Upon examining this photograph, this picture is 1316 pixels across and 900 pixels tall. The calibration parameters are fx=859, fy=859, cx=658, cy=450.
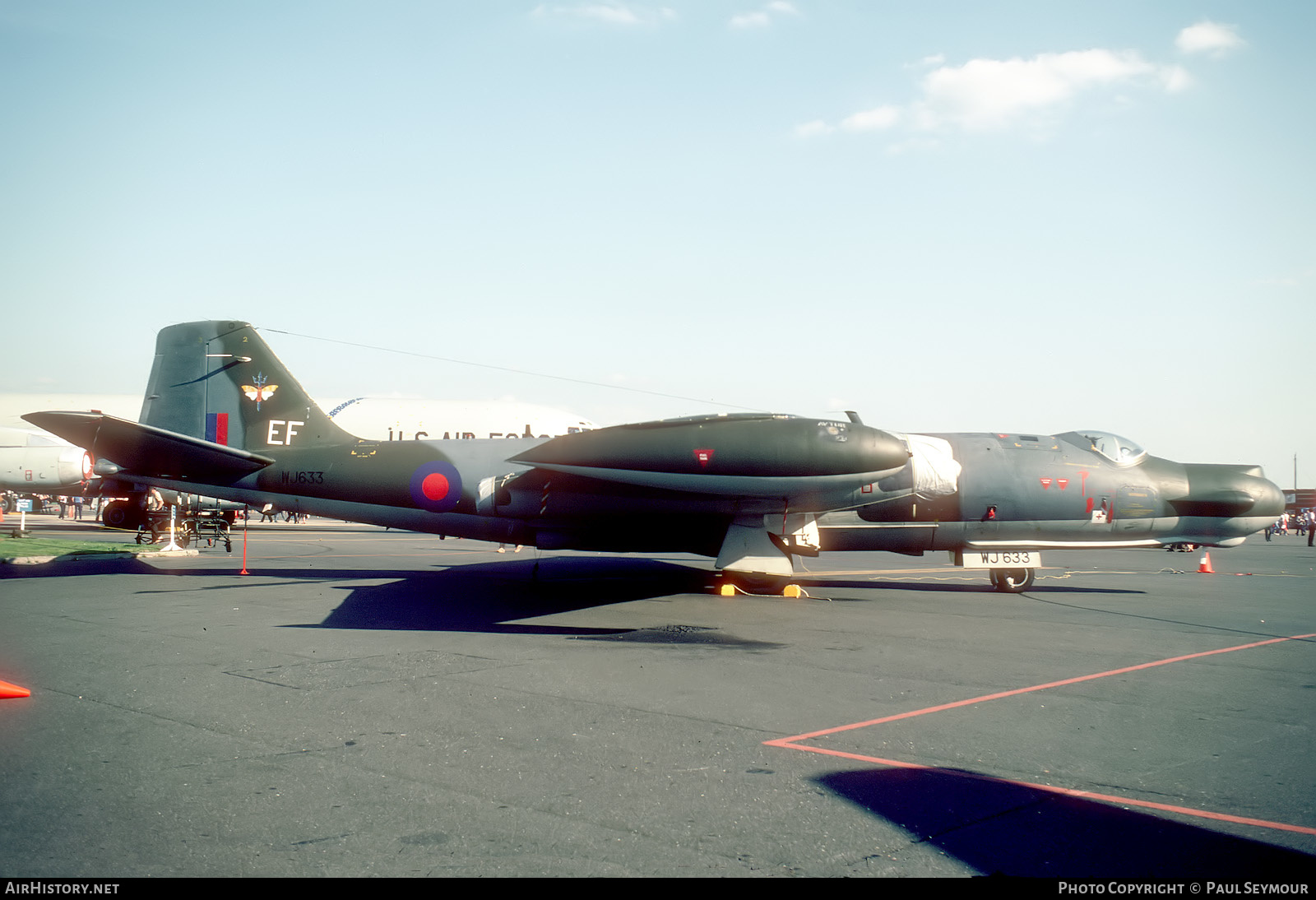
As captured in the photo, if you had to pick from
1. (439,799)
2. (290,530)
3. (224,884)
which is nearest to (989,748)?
(439,799)

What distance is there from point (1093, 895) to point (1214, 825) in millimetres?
1459

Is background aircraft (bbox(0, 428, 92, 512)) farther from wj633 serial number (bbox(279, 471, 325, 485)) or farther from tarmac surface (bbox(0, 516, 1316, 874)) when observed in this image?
tarmac surface (bbox(0, 516, 1316, 874))

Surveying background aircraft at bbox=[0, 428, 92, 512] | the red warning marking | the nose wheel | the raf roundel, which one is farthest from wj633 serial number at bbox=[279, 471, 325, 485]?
background aircraft at bbox=[0, 428, 92, 512]

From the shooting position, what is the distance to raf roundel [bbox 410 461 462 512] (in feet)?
51.5

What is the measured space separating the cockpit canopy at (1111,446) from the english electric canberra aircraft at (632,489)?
0.03 m

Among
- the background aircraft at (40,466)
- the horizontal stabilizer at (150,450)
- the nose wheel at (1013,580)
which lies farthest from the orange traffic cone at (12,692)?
the background aircraft at (40,466)

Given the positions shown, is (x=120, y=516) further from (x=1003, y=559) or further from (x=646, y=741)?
(x=646, y=741)

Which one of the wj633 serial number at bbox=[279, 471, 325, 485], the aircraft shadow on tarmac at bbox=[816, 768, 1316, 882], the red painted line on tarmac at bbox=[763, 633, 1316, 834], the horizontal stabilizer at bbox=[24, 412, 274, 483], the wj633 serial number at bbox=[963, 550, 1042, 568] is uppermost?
the horizontal stabilizer at bbox=[24, 412, 274, 483]

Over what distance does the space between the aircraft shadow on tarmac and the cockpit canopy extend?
13.0 metres

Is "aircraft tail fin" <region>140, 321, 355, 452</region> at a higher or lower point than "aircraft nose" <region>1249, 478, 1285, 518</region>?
higher

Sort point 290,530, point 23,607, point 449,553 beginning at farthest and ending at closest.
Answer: point 290,530
point 449,553
point 23,607

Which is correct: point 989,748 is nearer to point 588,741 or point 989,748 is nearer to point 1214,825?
point 1214,825

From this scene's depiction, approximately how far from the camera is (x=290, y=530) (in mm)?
41656

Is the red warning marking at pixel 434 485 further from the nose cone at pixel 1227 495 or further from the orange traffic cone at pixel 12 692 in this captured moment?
the nose cone at pixel 1227 495
